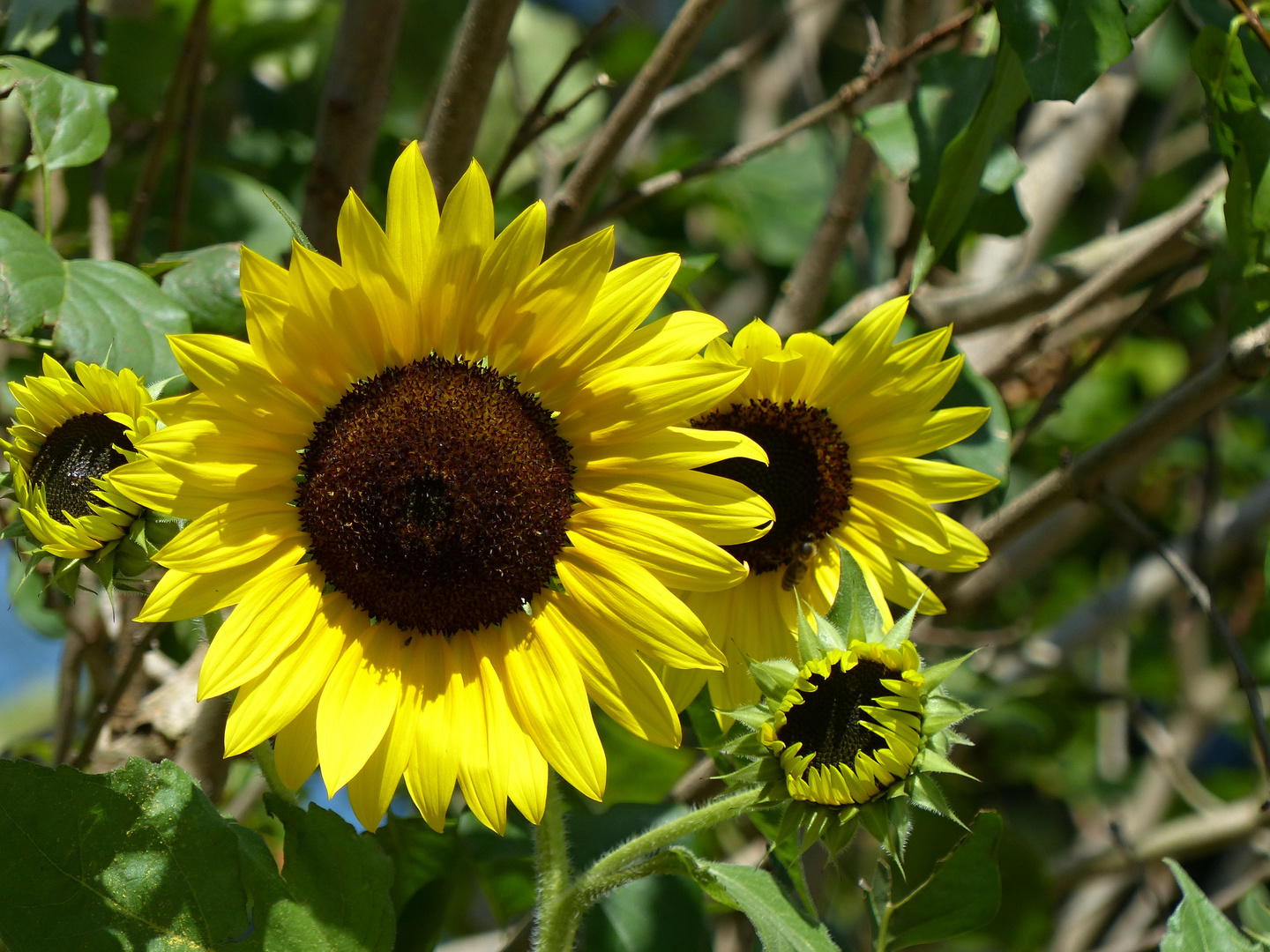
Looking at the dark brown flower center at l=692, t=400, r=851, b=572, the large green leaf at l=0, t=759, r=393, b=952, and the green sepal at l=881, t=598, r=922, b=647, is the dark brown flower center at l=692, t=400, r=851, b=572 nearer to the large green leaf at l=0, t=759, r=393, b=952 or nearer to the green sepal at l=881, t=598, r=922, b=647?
the green sepal at l=881, t=598, r=922, b=647

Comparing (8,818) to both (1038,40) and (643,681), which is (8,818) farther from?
(1038,40)

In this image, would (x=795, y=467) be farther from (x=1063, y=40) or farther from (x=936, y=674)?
(x=1063, y=40)

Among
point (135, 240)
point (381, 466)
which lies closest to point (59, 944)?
point (381, 466)

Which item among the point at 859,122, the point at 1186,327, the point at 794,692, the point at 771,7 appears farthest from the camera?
the point at 771,7

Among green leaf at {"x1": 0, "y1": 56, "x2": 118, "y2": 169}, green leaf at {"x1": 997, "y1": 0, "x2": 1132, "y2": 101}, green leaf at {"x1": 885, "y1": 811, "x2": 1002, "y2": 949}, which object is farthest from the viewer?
green leaf at {"x1": 0, "y1": 56, "x2": 118, "y2": 169}

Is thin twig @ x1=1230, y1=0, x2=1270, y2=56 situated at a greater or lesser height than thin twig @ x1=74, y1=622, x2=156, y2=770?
greater

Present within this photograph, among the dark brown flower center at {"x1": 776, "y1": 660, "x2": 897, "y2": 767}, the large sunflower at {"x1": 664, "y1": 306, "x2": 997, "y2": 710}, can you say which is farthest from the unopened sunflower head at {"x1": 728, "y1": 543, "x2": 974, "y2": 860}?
the large sunflower at {"x1": 664, "y1": 306, "x2": 997, "y2": 710}

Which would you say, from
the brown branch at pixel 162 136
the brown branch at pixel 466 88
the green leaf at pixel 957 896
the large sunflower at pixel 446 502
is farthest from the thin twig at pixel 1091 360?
the brown branch at pixel 162 136
